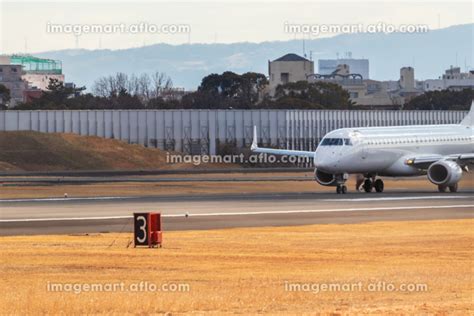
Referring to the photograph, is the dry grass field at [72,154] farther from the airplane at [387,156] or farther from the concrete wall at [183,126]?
the airplane at [387,156]

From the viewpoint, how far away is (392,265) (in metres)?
30.0

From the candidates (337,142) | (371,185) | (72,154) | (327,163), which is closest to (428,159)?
(371,185)

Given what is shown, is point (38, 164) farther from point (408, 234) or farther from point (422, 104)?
point (422, 104)

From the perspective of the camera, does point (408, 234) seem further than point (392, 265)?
Yes

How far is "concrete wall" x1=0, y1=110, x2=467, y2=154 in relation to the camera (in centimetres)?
12850

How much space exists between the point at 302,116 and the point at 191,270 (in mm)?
106364

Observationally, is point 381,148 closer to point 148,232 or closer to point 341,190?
point 341,190

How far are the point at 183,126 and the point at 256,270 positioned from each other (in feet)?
333

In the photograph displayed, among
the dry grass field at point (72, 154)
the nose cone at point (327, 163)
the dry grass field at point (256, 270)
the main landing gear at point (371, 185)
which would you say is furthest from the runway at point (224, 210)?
the dry grass field at point (72, 154)

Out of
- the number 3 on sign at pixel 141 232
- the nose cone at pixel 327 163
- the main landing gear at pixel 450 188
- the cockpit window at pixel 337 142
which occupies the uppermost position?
the cockpit window at pixel 337 142

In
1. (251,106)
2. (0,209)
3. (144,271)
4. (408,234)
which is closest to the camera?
(144,271)

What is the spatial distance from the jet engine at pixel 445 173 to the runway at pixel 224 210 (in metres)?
2.69

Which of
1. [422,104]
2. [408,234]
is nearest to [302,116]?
[422,104]

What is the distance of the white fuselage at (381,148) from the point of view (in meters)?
67.1
